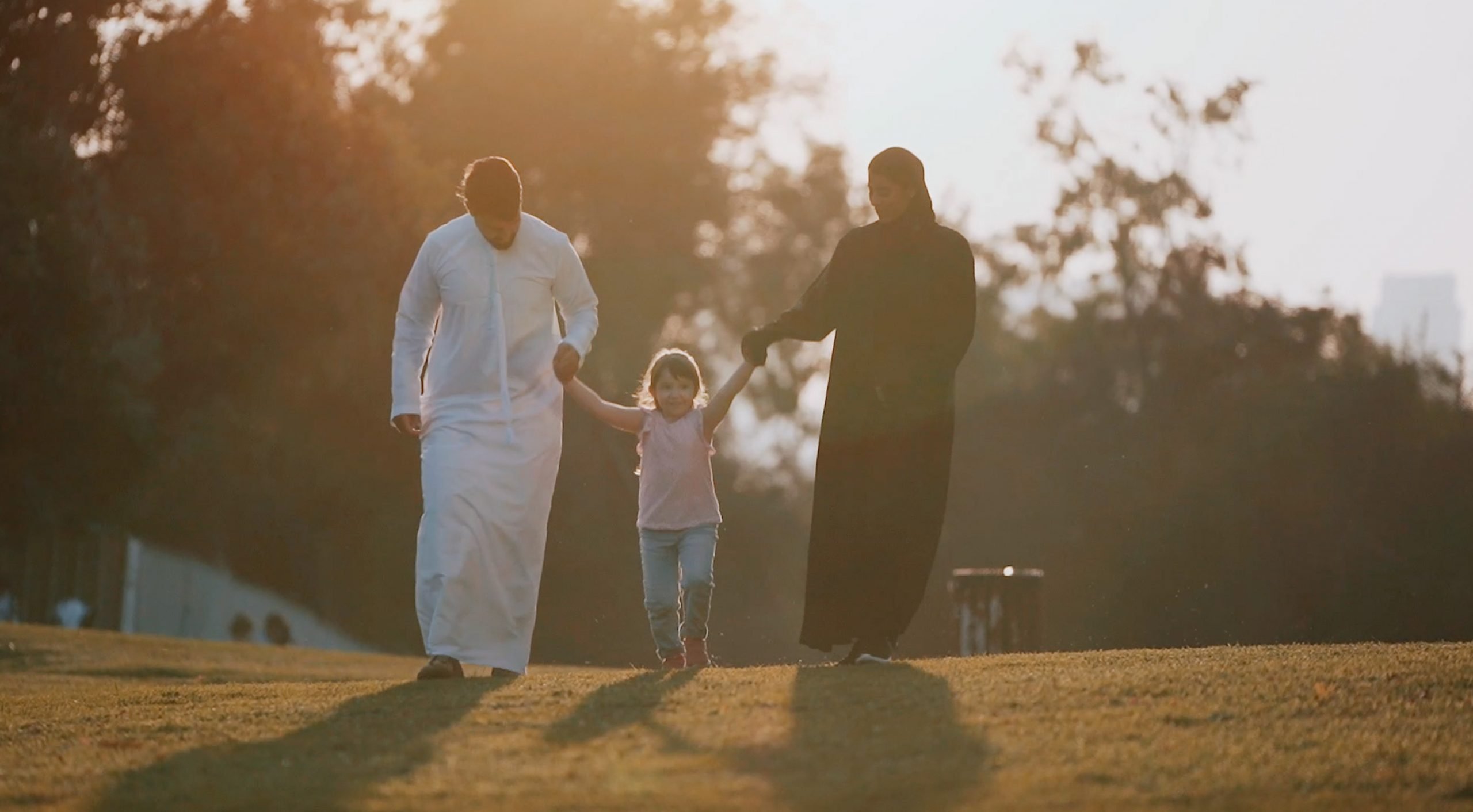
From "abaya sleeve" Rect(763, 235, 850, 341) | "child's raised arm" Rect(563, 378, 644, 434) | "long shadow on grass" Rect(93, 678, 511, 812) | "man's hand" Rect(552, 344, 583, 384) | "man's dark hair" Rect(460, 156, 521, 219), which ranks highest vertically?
"man's dark hair" Rect(460, 156, 521, 219)

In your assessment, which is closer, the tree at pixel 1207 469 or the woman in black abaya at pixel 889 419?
the woman in black abaya at pixel 889 419

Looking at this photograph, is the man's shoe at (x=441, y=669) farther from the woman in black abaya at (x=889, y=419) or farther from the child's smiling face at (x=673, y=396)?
the child's smiling face at (x=673, y=396)

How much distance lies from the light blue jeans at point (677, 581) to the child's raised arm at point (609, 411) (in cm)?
56

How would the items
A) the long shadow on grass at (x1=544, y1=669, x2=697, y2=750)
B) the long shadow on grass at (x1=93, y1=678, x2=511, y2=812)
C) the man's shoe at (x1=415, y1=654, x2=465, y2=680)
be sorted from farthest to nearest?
the man's shoe at (x1=415, y1=654, x2=465, y2=680)
the long shadow on grass at (x1=544, y1=669, x2=697, y2=750)
the long shadow on grass at (x1=93, y1=678, x2=511, y2=812)

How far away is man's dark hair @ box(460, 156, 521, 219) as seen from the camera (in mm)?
10438

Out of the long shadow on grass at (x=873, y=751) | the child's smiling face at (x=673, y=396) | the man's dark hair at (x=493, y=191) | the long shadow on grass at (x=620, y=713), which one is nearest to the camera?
the long shadow on grass at (x=873, y=751)

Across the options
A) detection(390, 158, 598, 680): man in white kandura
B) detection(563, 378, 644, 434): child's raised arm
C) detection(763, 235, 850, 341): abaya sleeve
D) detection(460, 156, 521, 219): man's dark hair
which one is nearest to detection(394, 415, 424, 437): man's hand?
detection(390, 158, 598, 680): man in white kandura

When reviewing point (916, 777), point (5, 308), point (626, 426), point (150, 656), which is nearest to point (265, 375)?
point (5, 308)

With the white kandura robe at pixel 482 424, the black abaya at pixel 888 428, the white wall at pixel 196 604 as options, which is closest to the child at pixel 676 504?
the white kandura robe at pixel 482 424

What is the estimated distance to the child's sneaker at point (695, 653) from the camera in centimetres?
1145

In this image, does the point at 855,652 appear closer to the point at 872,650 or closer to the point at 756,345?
the point at 872,650

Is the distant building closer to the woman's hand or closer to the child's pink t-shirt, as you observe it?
the child's pink t-shirt

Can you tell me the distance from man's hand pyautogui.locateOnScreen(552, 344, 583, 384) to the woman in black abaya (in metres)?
1.22

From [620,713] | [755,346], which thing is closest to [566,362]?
[755,346]
